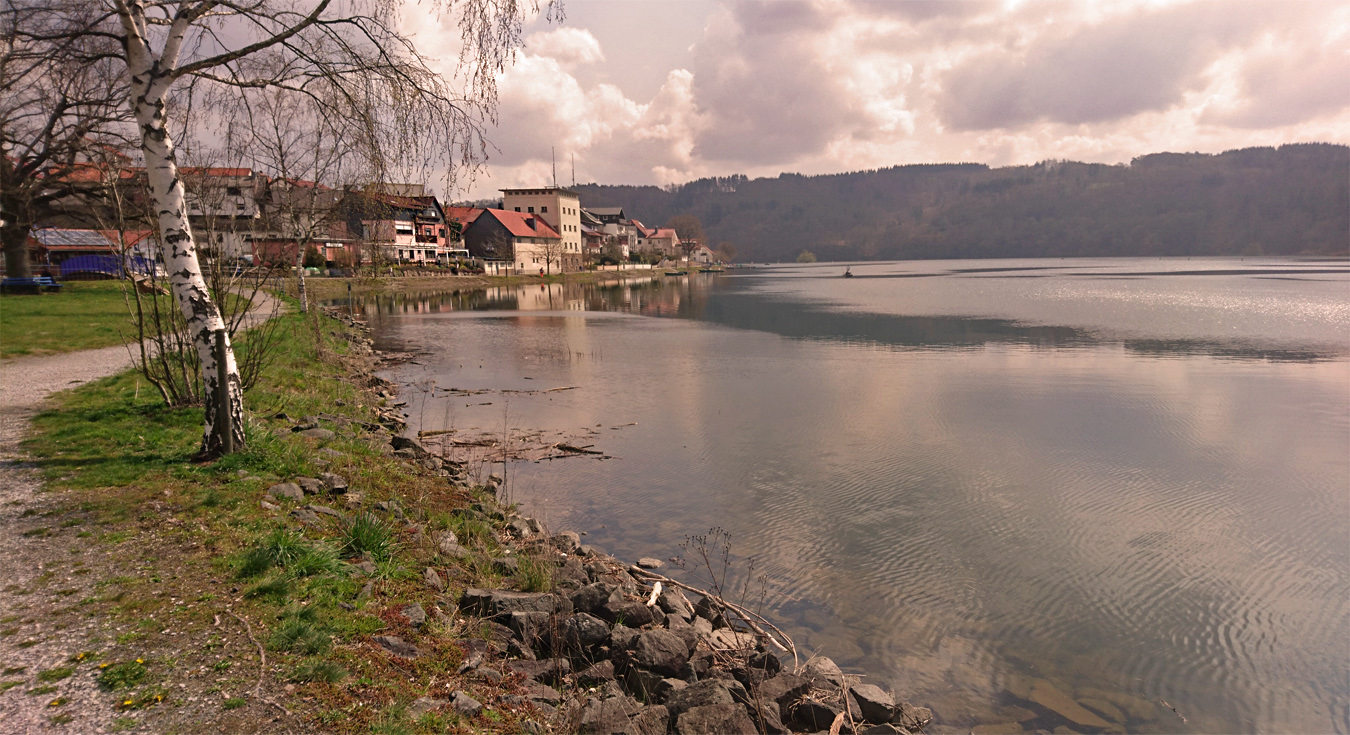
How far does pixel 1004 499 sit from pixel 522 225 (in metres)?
109

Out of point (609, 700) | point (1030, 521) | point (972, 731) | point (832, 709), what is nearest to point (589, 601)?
point (609, 700)

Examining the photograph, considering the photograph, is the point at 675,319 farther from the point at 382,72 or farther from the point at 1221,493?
the point at 382,72

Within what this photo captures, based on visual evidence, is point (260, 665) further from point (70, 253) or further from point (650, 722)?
point (70, 253)

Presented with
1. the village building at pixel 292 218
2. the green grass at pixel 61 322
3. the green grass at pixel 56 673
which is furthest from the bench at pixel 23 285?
the green grass at pixel 56 673

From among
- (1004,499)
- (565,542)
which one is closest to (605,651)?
(565,542)

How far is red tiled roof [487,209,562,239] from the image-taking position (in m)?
112

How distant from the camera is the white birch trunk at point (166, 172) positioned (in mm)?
8656

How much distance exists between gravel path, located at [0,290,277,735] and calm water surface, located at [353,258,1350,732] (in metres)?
6.89

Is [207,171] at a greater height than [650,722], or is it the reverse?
[207,171]

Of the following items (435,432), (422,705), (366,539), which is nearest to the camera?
(422,705)

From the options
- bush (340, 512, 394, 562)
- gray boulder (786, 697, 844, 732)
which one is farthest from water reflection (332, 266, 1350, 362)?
bush (340, 512, 394, 562)

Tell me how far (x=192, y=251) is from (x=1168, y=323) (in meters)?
50.7

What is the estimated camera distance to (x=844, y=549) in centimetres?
1182

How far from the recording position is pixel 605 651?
731cm
